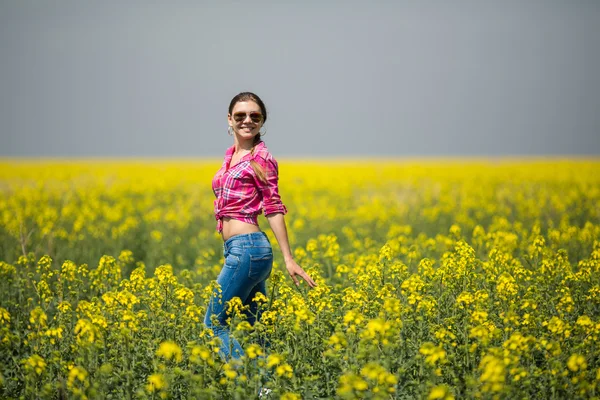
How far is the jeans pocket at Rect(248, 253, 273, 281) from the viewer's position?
435 centimetres

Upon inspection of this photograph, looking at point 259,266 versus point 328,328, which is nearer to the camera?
point 259,266

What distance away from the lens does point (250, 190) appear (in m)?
4.46

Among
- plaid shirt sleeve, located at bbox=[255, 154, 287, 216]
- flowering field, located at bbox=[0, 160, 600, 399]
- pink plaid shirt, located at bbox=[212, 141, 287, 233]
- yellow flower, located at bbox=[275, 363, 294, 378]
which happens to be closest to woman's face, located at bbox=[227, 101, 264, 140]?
pink plaid shirt, located at bbox=[212, 141, 287, 233]

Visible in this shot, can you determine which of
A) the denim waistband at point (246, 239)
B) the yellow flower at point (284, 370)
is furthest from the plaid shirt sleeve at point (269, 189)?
the yellow flower at point (284, 370)

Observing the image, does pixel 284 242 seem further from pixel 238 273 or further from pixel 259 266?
pixel 238 273

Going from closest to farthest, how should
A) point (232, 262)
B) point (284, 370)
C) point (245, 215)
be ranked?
1. point (284, 370)
2. point (232, 262)
3. point (245, 215)

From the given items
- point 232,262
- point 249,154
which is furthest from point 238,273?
point 249,154

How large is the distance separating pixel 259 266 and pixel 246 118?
111 cm

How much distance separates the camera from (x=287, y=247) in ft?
14.5

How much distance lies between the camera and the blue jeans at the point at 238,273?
4340 millimetres

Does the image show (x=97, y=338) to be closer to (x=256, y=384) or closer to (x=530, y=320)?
(x=256, y=384)

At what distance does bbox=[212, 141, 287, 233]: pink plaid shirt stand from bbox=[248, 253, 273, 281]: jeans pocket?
28 centimetres

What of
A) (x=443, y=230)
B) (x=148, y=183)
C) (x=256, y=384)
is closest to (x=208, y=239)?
(x=443, y=230)

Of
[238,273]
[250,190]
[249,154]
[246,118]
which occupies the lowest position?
[238,273]
